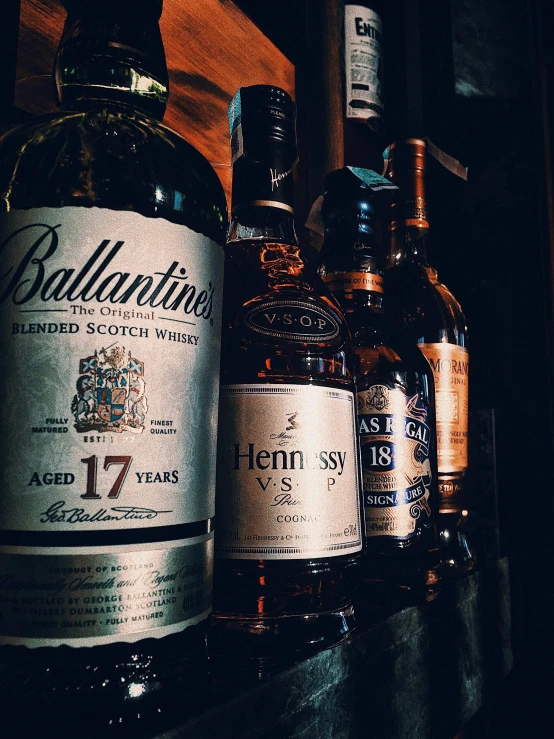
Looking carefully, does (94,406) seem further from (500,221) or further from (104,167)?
(500,221)

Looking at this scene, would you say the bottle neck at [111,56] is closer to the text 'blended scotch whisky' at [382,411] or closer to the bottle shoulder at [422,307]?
the text 'blended scotch whisky' at [382,411]

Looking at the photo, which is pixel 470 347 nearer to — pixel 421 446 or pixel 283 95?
pixel 421 446

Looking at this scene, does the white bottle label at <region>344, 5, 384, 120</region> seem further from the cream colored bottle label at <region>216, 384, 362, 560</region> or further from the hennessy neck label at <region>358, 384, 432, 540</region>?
the cream colored bottle label at <region>216, 384, 362, 560</region>

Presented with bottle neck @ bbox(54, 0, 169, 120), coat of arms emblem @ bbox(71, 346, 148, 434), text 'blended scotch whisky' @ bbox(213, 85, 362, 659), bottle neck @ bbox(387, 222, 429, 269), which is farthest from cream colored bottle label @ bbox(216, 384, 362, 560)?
bottle neck @ bbox(387, 222, 429, 269)

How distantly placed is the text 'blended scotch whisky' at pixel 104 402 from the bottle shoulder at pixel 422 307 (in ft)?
1.59

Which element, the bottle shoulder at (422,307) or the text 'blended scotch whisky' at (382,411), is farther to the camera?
the bottle shoulder at (422,307)

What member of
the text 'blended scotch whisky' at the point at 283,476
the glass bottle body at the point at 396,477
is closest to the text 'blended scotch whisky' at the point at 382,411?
the glass bottle body at the point at 396,477

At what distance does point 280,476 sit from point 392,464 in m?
0.21

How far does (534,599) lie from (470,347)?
0.44 m

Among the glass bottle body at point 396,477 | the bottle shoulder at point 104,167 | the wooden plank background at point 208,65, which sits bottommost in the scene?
the glass bottle body at point 396,477

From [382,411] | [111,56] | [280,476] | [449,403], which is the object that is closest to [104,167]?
[111,56]

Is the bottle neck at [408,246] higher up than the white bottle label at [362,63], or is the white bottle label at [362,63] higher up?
the white bottle label at [362,63]

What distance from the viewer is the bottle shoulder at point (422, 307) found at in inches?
33.3

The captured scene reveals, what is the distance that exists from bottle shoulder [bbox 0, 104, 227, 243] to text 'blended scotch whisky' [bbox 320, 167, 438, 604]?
0.94ft
